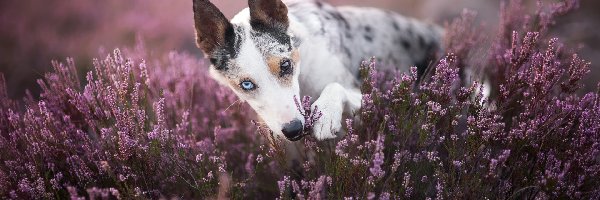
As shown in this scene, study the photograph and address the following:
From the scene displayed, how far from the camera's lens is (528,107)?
3059 mm

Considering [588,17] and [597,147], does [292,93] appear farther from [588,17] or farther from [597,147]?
[588,17]

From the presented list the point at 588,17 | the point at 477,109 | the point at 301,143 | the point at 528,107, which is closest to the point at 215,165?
the point at 301,143

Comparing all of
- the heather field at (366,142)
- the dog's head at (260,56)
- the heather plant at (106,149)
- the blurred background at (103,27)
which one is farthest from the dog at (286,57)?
the blurred background at (103,27)

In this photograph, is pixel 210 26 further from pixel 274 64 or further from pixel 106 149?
pixel 106 149

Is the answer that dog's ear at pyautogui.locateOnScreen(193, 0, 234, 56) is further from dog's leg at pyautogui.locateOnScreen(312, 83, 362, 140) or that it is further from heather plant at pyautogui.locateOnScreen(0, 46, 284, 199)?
dog's leg at pyautogui.locateOnScreen(312, 83, 362, 140)

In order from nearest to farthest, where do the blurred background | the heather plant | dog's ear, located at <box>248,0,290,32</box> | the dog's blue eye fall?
the heather plant → the dog's blue eye → dog's ear, located at <box>248,0,290,32</box> → the blurred background

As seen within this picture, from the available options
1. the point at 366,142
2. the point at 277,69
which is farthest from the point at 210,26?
the point at 366,142

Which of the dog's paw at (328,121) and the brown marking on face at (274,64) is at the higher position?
the brown marking on face at (274,64)

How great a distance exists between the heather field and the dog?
0.47 ft

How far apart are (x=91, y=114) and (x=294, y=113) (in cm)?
129

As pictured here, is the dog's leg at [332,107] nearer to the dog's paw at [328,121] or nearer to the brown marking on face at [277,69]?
the dog's paw at [328,121]

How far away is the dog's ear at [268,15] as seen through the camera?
3.46 meters

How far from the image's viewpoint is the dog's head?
327 cm

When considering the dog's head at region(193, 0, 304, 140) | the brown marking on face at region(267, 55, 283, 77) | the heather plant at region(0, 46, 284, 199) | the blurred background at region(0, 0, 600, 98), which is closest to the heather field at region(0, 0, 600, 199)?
the heather plant at region(0, 46, 284, 199)
